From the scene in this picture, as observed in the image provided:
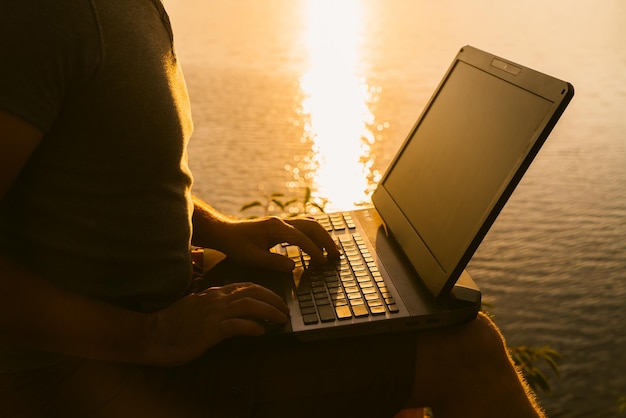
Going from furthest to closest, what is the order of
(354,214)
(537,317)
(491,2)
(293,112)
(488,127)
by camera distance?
(491,2) < (293,112) < (537,317) < (354,214) < (488,127)

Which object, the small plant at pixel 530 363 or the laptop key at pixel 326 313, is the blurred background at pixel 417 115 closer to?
the small plant at pixel 530 363

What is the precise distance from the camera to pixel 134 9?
88cm

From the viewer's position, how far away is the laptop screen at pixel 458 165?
2.93 ft

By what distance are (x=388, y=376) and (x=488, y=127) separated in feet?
1.31

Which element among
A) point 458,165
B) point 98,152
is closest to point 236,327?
point 98,152

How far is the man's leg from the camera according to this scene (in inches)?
35.1

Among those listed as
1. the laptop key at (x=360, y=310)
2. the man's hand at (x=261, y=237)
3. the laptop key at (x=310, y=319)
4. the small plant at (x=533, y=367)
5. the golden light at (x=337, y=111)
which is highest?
the laptop key at (x=360, y=310)

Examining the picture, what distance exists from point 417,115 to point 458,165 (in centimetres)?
287

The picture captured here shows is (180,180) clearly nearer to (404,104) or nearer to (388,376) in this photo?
(388,376)

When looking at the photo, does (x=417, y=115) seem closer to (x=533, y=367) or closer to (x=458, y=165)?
(x=533, y=367)

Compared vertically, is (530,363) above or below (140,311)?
below

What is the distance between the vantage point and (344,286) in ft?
3.27

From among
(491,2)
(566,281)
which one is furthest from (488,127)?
(491,2)

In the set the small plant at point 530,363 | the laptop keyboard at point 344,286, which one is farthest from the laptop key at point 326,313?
the small plant at point 530,363
